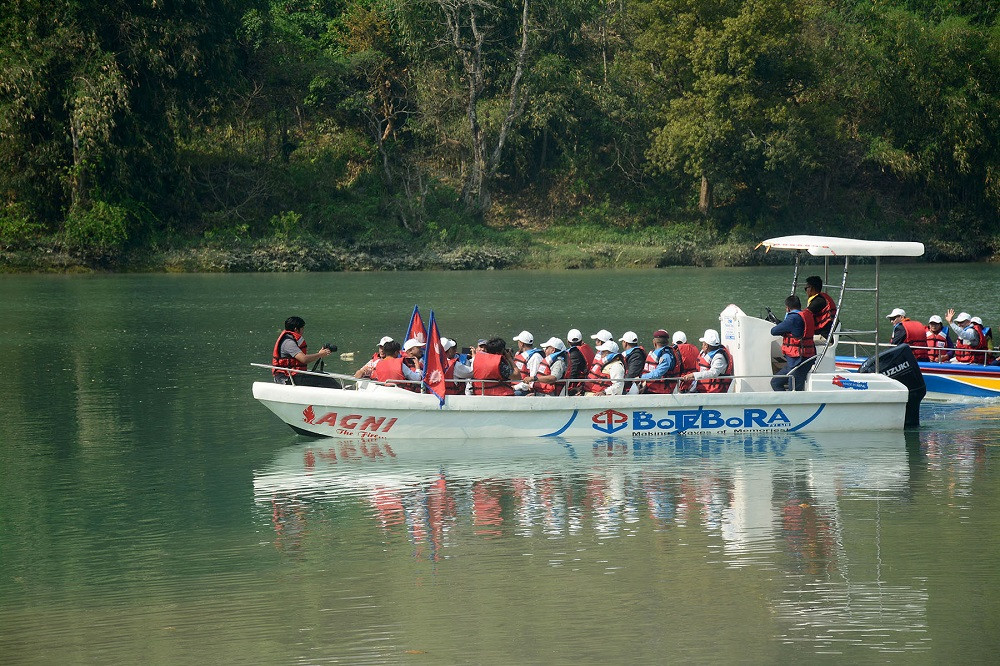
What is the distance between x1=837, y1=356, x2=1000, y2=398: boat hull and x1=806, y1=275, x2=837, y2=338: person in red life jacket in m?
3.62

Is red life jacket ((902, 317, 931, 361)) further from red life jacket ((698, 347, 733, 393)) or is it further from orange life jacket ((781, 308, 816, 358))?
red life jacket ((698, 347, 733, 393))

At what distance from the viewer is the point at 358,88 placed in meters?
66.7

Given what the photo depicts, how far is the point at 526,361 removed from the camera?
1877cm

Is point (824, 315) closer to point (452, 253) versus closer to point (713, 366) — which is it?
point (713, 366)

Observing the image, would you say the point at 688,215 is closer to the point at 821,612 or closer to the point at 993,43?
the point at 993,43

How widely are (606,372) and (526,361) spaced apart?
1149mm

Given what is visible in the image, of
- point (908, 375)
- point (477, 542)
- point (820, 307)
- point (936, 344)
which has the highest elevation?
point (820, 307)

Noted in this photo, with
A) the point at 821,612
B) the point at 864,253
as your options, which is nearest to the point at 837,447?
the point at 864,253

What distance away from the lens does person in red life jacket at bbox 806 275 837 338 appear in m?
18.7

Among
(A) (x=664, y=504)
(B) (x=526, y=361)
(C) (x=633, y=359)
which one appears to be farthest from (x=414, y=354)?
(A) (x=664, y=504)

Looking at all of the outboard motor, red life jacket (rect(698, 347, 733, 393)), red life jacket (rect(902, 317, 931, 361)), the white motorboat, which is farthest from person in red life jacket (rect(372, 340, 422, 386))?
red life jacket (rect(902, 317, 931, 361))

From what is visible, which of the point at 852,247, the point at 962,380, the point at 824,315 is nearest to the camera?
the point at 852,247

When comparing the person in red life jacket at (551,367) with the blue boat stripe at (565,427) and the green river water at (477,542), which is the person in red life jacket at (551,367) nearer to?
the blue boat stripe at (565,427)

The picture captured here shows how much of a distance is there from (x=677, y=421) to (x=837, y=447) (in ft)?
7.28
